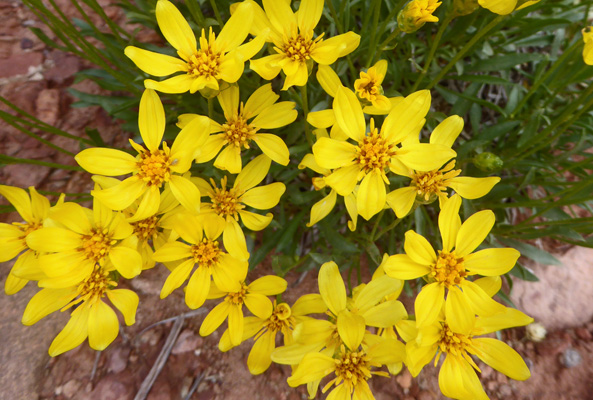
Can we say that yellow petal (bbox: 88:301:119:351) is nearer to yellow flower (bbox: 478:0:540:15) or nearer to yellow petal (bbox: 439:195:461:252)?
yellow petal (bbox: 439:195:461:252)

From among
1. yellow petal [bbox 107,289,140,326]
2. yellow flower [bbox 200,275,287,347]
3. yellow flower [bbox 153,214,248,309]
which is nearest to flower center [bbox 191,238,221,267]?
yellow flower [bbox 153,214,248,309]

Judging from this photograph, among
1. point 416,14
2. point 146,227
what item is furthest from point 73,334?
point 416,14

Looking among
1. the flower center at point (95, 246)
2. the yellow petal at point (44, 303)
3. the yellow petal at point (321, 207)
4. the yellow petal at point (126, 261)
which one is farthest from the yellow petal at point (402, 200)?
the yellow petal at point (44, 303)

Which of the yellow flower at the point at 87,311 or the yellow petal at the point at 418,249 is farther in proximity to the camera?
the yellow flower at the point at 87,311

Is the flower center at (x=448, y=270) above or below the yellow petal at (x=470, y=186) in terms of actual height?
below

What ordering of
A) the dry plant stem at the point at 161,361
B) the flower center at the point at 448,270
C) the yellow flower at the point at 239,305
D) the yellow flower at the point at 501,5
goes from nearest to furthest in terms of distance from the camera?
1. the yellow flower at the point at 501,5
2. the flower center at the point at 448,270
3. the yellow flower at the point at 239,305
4. the dry plant stem at the point at 161,361

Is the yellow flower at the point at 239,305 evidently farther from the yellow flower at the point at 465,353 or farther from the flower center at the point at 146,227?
the yellow flower at the point at 465,353

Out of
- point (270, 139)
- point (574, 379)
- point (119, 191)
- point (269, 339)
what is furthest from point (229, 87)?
point (574, 379)
